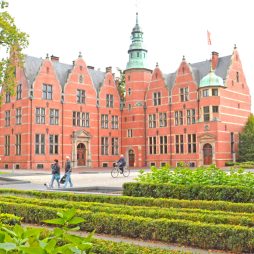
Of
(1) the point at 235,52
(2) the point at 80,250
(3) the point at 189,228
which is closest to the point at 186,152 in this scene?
(1) the point at 235,52

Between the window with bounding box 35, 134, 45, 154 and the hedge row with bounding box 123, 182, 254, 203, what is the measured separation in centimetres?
2909

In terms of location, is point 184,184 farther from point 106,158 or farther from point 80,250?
point 106,158

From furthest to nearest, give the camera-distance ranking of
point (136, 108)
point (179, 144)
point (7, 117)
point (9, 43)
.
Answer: point (136, 108), point (179, 144), point (7, 117), point (9, 43)

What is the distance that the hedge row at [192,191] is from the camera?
41.8 feet

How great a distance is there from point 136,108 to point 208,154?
470 inches

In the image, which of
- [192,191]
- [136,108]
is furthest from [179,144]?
[192,191]

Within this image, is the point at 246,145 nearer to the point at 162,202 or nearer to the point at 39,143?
the point at 39,143

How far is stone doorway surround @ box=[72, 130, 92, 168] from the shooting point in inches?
1826

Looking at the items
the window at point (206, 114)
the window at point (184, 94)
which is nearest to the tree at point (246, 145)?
the window at point (206, 114)

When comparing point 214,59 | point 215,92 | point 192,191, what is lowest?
point 192,191

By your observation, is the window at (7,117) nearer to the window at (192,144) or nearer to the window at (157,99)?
the window at (157,99)

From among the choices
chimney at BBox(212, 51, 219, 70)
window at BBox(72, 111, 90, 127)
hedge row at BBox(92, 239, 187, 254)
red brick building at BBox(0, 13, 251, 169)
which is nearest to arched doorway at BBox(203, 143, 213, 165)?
red brick building at BBox(0, 13, 251, 169)

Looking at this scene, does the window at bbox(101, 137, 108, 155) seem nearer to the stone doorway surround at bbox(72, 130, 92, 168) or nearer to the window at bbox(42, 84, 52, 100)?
the stone doorway surround at bbox(72, 130, 92, 168)

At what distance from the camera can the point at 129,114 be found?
A: 51281 millimetres
